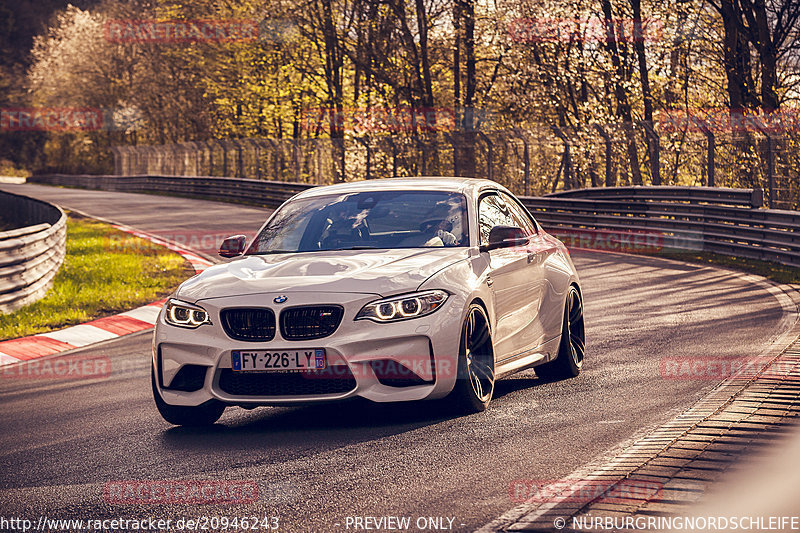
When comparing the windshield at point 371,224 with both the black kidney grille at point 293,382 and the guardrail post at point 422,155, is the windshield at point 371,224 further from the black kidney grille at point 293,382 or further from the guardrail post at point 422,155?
the guardrail post at point 422,155

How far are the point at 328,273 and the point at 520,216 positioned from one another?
2.52 metres

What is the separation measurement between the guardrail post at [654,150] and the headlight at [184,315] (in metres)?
20.2

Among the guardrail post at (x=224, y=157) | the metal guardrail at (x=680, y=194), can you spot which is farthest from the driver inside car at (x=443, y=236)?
the guardrail post at (x=224, y=157)

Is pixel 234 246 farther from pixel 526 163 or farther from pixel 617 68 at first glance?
pixel 617 68

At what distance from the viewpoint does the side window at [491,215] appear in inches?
322

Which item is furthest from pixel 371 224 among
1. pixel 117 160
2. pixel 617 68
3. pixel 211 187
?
pixel 117 160

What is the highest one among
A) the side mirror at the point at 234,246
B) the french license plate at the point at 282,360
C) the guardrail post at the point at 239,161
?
the guardrail post at the point at 239,161

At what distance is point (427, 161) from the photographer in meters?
36.7

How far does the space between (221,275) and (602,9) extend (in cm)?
3016

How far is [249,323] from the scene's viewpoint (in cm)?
679

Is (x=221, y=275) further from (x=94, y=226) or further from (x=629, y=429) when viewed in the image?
(x=94, y=226)

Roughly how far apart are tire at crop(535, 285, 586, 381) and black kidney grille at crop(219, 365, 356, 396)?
2.58 meters

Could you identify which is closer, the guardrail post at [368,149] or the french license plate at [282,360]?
the french license plate at [282,360]

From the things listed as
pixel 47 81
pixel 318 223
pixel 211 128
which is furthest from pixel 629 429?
pixel 47 81
